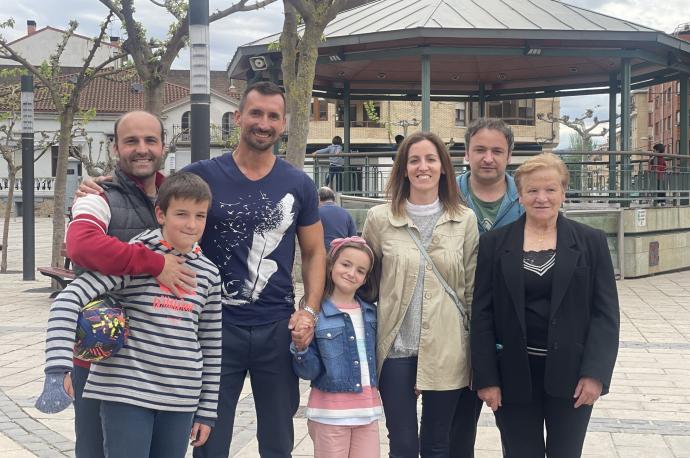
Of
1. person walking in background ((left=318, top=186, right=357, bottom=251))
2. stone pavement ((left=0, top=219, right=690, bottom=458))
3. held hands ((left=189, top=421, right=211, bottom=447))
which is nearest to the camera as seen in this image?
held hands ((left=189, top=421, right=211, bottom=447))

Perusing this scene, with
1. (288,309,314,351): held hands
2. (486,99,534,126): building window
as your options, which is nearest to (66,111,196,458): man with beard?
(288,309,314,351): held hands

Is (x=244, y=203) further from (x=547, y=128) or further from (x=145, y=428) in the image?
(x=547, y=128)

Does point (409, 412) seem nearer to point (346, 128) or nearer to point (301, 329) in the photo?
point (301, 329)

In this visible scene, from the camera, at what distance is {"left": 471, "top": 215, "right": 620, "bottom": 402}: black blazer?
328cm

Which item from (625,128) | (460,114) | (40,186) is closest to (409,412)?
(625,128)

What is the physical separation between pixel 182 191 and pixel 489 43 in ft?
40.5

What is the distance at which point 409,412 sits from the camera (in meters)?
3.48

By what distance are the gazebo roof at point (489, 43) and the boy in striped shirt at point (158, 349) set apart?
1114 cm

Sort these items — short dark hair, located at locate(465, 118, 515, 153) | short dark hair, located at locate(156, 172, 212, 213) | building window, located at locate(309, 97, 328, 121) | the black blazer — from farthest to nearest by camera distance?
building window, located at locate(309, 97, 328, 121), short dark hair, located at locate(465, 118, 515, 153), the black blazer, short dark hair, located at locate(156, 172, 212, 213)

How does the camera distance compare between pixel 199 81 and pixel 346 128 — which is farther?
pixel 346 128

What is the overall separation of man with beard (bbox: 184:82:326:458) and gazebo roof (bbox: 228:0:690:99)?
1053cm

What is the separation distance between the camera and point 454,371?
346 centimetres

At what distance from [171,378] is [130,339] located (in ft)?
0.69

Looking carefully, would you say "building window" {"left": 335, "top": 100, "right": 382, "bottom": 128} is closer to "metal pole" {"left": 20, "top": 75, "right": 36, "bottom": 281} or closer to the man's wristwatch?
"metal pole" {"left": 20, "top": 75, "right": 36, "bottom": 281}
